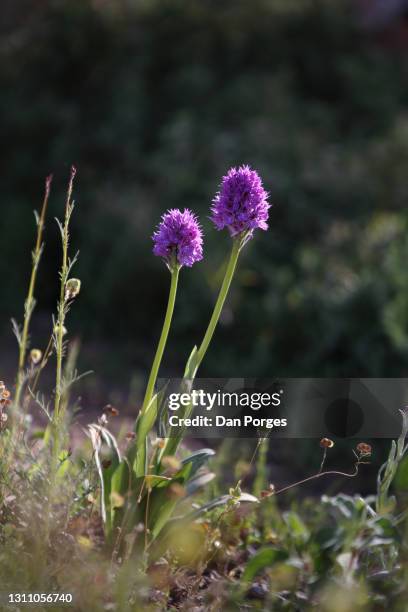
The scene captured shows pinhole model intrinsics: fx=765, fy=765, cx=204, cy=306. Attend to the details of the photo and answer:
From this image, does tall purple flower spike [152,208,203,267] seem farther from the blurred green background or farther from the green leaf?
the blurred green background

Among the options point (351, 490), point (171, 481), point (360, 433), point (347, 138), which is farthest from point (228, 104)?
point (171, 481)

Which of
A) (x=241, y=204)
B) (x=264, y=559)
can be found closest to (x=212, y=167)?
(x=241, y=204)

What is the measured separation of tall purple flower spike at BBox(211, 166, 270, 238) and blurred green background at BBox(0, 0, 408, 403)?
8.00 feet

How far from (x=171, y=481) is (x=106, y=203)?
416cm

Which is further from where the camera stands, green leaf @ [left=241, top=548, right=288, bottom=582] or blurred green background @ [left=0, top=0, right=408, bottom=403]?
blurred green background @ [left=0, top=0, right=408, bottom=403]

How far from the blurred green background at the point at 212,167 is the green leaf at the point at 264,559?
244cm

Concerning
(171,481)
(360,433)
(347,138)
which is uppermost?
(347,138)

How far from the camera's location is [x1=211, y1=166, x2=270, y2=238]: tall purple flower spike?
1.76m

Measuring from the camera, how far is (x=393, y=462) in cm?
173

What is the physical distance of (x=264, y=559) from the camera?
175 cm

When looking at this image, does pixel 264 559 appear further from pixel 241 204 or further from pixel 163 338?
pixel 241 204

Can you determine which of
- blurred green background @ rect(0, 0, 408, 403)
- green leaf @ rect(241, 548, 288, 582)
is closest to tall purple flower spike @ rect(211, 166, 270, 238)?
green leaf @ rect(241, 548, 288, 582)

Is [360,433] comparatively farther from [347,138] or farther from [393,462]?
[347,138]

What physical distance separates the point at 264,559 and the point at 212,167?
14.6 feet
